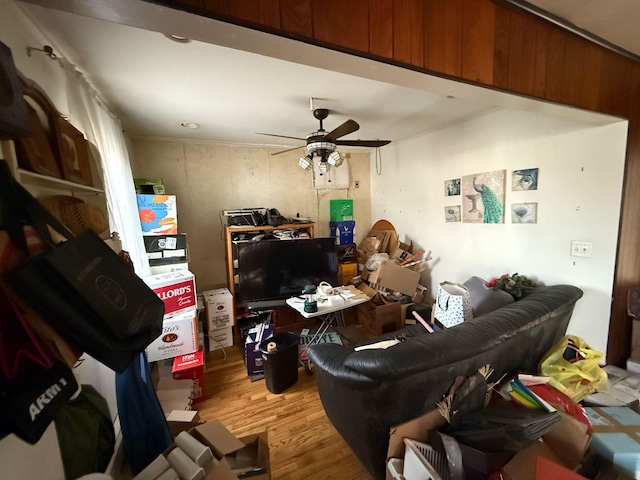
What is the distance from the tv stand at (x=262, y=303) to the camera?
290 cm

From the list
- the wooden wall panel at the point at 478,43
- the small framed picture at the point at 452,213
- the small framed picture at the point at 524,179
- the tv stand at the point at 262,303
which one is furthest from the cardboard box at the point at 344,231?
the wooden wall panel at the point at 478,43

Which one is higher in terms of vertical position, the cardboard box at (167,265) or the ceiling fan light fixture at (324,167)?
the ceiling fan light fixture at (324,167)

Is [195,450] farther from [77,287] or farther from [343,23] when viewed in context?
[343,23]

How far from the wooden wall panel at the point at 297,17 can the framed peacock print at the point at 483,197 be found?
238 cm

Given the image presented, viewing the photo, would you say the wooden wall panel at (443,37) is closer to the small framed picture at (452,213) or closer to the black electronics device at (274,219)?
the small framed picture at (452,213)

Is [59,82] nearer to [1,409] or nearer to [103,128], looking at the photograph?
[103,128]

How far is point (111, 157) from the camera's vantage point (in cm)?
185

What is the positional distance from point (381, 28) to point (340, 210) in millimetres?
3016

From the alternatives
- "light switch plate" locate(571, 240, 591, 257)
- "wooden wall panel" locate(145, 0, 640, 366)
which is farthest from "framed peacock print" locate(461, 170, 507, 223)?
"wooden wall panel" locate(145, 0, 640, 366)

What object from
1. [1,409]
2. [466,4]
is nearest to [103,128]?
[1,409]

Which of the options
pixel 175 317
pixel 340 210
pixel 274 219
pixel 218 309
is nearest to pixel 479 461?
pixel 175 317

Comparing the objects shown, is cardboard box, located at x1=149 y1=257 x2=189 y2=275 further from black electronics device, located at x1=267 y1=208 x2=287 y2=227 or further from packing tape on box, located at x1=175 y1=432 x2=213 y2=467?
packing tape on box, located at x1=175 y1=432 x2=213 y2=467

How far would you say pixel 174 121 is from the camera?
7.98 feet

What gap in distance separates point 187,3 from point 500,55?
1.24 meters
